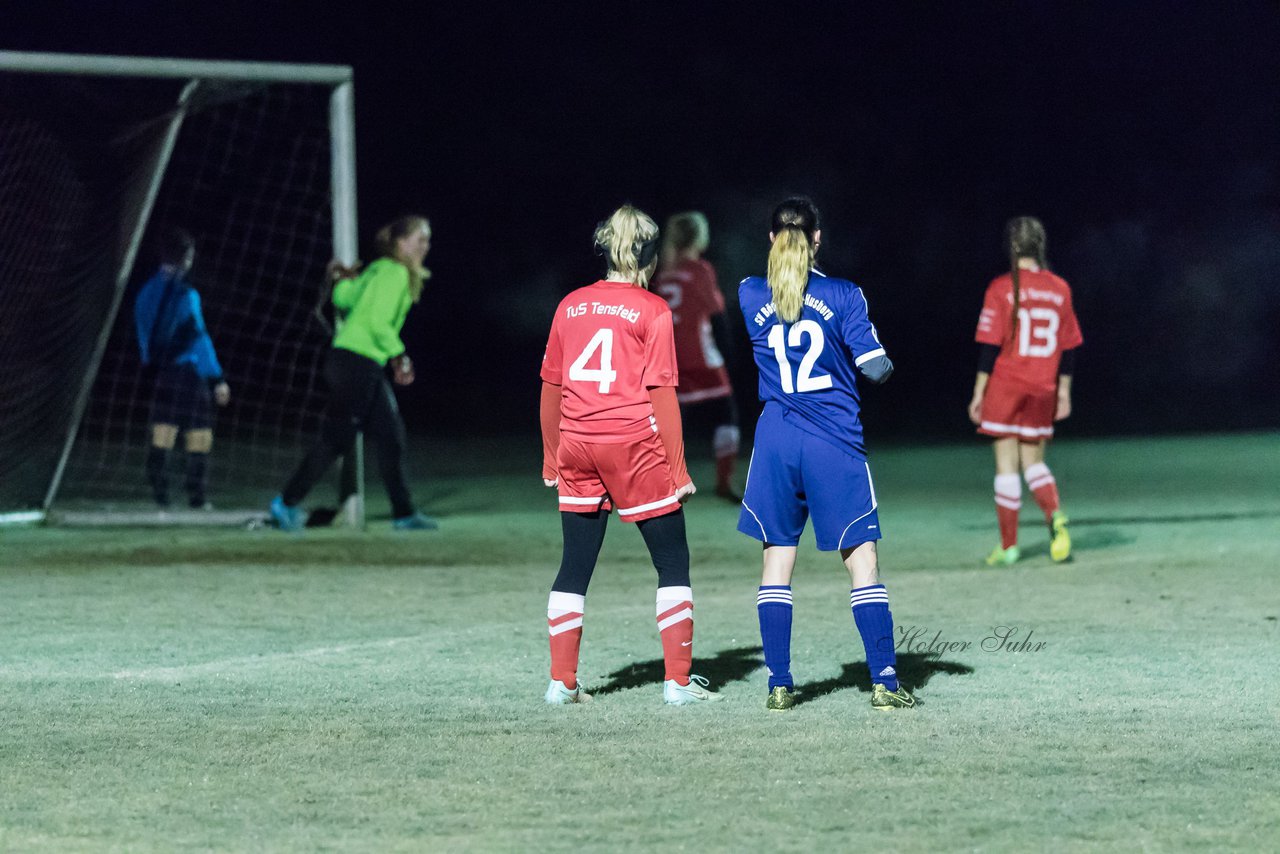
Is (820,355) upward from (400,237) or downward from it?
downward

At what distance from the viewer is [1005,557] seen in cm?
998

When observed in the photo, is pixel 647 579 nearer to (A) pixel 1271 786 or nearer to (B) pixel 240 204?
(A) pixel 1271 786

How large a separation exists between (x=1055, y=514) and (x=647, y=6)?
19.2 m

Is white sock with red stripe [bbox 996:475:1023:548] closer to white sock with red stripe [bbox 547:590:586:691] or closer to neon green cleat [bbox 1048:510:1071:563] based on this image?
neon green cleat [bbox 1048:510:1071:563]

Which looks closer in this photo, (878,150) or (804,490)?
(804,490)

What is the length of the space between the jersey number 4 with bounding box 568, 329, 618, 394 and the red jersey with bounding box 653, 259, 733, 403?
6.89 m

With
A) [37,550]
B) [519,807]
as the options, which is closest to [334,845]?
[519,807]

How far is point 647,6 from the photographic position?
90.5 feet

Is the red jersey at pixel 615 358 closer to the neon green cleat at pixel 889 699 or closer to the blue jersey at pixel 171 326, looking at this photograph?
the neon green cleat at pixel 889 699

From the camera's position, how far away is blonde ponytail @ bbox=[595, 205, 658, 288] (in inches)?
235

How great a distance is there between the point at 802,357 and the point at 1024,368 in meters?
4.08

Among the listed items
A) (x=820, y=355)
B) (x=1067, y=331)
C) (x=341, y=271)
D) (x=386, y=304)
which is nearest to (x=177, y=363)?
(x=341, y=271)

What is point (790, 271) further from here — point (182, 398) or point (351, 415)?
point (182, 398)

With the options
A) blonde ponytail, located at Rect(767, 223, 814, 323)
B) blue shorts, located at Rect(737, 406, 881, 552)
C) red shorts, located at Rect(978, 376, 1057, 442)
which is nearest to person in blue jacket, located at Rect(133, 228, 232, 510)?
red shorts, located at Rect(978, 376, 1057, 442)
